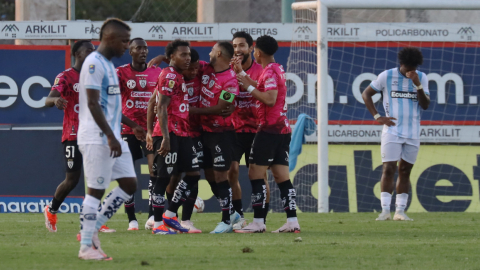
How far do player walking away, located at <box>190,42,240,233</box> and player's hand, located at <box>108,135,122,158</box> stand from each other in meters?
2.62

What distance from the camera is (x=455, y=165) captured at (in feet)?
45.0

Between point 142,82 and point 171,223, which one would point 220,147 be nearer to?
point 171,223

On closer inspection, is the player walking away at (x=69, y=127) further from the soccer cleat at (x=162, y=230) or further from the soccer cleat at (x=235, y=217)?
the soccer cleat at (x=235, y=217)

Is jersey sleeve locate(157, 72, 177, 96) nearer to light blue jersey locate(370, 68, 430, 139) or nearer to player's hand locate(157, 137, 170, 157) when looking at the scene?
player's hand locate(157, 137, 170, 157)

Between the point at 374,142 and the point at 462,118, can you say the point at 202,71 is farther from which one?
the point at 462,118

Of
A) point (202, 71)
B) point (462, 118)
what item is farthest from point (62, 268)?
point (462, 118)

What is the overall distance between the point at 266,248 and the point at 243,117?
268 cm

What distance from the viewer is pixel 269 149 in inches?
323

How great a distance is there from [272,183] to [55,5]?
544 centimetres

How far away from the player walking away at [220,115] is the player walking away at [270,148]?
0.26 meters

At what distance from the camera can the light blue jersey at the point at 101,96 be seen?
571 cm

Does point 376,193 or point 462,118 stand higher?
point 462,118

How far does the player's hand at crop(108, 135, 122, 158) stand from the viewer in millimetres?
5609

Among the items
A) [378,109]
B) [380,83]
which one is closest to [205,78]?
[380,83]
